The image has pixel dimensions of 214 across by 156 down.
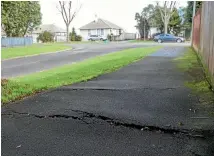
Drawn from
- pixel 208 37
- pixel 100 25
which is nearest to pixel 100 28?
pixel 100 25

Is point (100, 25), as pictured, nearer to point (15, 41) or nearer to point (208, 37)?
point (15, 41)

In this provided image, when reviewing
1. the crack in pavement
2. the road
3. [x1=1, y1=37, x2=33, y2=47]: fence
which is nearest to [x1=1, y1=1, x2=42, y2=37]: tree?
[x1=1, y1=37, x2=33, y2=47]: fence

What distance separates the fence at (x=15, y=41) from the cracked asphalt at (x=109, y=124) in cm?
3004

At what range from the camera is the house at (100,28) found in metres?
78.1

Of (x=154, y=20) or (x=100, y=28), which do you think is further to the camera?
(x=100, y=28)

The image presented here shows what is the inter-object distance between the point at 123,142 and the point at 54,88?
4564 mm

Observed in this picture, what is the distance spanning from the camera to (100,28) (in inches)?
3108

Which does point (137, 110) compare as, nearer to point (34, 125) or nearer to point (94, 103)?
point (94, 103)

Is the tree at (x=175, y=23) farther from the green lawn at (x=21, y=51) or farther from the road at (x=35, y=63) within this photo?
the road at (x=35, y=63)

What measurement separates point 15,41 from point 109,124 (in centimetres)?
3511

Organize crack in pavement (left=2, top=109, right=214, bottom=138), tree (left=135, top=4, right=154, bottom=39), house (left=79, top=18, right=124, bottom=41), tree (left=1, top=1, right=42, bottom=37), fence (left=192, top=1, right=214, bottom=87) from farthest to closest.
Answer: house (left=79, top=18, right=124, bottom=41)
tree (left=135, top=4, right=154, bottom=39)
tree (left=1, top=1, right=42, bottom=37)
fence (left=192, top=1, right=214, bottom=87)
crack in pavement (left=2, top=109, right=214, bottom=138)

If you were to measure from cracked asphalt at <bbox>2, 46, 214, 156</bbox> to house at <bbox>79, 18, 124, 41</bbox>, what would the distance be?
70.7 metres

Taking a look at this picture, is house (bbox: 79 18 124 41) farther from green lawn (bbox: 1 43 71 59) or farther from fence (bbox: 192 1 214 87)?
fence (bbox: 192 1 214 87)

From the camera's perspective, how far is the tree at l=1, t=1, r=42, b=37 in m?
36.5
